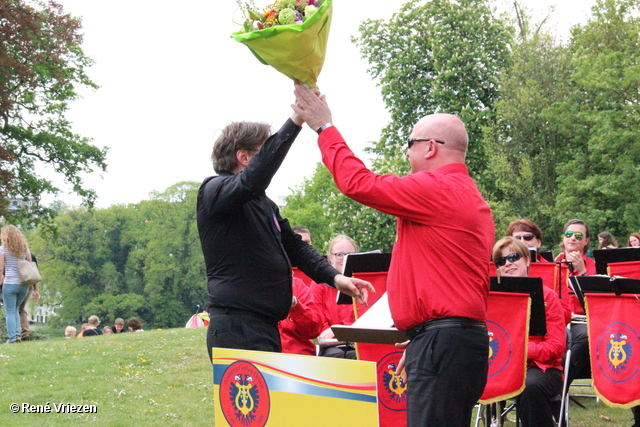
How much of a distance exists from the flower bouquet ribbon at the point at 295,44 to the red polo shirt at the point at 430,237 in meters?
0.44

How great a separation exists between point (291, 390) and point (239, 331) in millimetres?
701

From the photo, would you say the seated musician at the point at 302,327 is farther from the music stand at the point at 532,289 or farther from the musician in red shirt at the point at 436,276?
the musician in red shirt at the point at 436,276

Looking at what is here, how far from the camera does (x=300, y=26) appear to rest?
312 centimetres

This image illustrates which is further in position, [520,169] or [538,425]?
[520,169]

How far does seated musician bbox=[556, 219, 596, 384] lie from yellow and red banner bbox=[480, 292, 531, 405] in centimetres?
174

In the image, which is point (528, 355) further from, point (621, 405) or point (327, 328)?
point (327, 328)

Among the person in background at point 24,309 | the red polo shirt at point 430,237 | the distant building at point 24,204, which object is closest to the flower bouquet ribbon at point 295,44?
the red polo shirt at point 430,237

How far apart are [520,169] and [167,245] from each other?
4614 cm

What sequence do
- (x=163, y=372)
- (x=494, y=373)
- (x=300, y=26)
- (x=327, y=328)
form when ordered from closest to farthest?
(x=300, y=26) → (x=494, y=373) → (x=327, y=328) → (x=163, y=372)

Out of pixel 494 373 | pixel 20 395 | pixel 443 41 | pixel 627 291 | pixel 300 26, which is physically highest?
pixel 443 41

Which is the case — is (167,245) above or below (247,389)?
above

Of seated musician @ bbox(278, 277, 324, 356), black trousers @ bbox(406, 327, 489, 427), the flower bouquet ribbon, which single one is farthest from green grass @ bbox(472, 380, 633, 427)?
the flower bouquet ribbon

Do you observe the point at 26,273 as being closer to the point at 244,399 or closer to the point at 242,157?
the point at 242,157

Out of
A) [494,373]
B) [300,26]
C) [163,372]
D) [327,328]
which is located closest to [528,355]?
[494,373]
